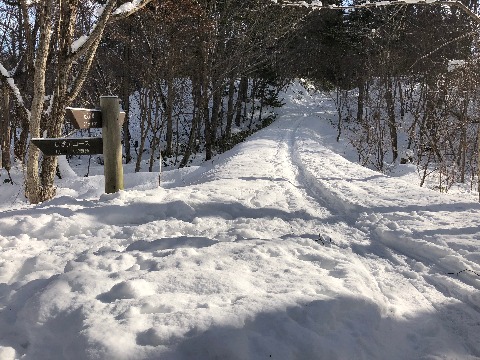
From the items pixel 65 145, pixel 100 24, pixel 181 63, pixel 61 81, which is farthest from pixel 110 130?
pixel 181 63

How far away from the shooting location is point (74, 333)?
2361 mm

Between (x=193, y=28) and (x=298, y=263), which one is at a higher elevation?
(x=193, y=28)

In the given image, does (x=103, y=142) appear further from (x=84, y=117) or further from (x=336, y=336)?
(x=336, y=336)

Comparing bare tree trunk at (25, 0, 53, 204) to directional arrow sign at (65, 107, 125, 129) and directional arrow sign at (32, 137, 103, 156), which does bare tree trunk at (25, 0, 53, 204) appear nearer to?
directional arrow sign at (32, 137, 103, 156)

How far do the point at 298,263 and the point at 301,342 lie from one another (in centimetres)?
134

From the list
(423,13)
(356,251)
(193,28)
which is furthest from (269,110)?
(356,251)

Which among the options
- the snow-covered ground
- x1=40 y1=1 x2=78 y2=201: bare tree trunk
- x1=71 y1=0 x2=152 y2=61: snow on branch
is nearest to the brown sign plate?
the snow-covered ground

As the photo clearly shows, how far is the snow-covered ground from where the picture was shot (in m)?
2.36

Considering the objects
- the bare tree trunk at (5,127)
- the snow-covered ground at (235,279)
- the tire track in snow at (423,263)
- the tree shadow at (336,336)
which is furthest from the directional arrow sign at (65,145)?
the bare tree trunk at (5,127)

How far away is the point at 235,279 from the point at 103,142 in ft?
10.3

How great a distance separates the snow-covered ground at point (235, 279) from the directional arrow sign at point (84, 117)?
1.02 meters

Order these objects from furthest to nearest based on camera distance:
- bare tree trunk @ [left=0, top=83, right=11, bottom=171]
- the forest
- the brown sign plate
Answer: bare tree trunk @ [left=0, top=83, right=11, bottom=171] < the forest < the brown sign plate

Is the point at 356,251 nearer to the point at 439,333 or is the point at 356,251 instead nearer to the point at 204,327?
the point at 439,333

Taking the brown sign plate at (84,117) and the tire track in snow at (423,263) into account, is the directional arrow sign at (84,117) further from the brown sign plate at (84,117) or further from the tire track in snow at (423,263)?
the tire track in snow at (423,263)
